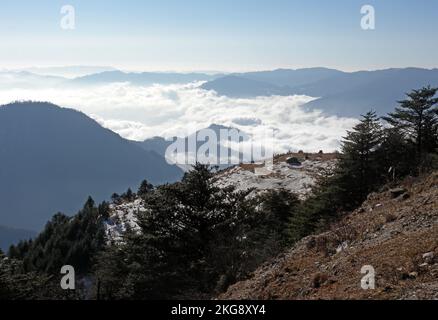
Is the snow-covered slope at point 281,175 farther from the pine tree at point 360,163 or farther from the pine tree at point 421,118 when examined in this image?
the pine tree at point 360,163

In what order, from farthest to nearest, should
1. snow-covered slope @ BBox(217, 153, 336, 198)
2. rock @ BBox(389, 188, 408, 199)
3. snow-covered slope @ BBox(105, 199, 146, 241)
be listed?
snow-covered slope @ BBox(105, 199, 146, 241) < snow-covered slope @ BBox(217, 153, 336, 198) < rock @ BBox(389, 188, 408, 199)

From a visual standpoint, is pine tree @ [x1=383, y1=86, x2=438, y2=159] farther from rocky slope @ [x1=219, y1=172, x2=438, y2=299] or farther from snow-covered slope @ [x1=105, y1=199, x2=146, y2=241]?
snow-covered slope @ [x1=105, y1=199, x2=146, y2=241]

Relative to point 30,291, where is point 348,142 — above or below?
above

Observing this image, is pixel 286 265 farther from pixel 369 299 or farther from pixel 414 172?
pixel 414 172

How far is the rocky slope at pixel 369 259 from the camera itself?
396 inches

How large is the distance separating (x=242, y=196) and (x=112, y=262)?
8130 millimetres

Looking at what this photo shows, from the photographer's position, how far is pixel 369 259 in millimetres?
11945

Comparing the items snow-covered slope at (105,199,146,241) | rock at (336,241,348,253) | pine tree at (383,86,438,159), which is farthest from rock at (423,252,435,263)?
snow-covered slope at (105,199,146,241)

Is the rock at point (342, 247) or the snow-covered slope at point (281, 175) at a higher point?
the snow-covered slope at point (281, 175)

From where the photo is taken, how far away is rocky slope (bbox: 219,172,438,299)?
1007 centimetres

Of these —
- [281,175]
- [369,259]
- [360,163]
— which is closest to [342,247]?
[369,259]

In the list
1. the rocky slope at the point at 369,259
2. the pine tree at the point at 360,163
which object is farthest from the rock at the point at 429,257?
the pine tree at the point at 360,163
